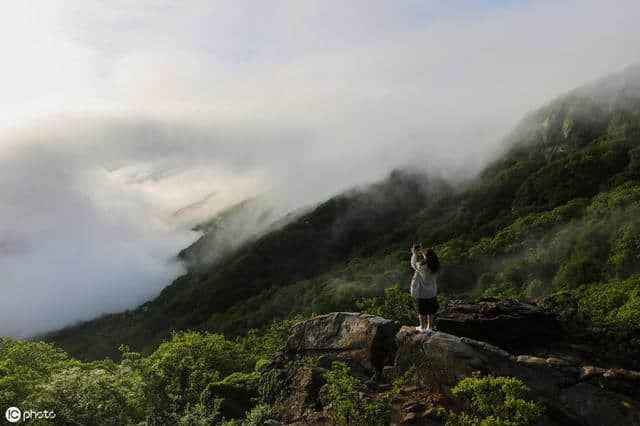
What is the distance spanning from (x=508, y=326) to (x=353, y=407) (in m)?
12.0

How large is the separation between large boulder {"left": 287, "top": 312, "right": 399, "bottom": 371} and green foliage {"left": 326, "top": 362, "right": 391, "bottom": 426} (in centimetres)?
419

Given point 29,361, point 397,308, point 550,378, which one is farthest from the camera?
point 29,361

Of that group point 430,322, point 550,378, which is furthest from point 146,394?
point 550,378

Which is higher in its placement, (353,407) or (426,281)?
(426,281)

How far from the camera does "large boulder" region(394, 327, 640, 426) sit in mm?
20422

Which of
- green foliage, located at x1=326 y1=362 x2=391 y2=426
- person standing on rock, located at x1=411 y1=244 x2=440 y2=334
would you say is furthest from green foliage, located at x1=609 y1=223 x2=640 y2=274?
green foliage, located at x1=326 y1=362 x2=391 y2=426

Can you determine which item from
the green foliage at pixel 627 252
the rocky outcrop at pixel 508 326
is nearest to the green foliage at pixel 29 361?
the rocky outcrop at pixel 508 326

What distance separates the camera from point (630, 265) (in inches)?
3159

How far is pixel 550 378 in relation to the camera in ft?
71.5

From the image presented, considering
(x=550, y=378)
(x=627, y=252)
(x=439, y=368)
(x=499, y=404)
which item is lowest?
(x=627, y=252)

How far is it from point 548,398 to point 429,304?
657cm

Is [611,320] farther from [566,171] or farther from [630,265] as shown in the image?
[566,171]

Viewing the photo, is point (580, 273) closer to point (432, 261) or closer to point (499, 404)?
point (432, 261)

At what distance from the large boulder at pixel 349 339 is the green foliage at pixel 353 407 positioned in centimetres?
419
